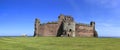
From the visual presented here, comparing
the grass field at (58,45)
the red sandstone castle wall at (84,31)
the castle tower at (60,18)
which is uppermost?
the castle tower at (60,18)

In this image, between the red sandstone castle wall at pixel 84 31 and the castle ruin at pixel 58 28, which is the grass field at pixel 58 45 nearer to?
the castle ruin at pixel 58 28

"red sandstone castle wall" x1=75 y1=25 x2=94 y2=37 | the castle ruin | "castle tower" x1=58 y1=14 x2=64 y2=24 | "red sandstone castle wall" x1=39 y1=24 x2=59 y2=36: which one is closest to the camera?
Answer: the castle ruin

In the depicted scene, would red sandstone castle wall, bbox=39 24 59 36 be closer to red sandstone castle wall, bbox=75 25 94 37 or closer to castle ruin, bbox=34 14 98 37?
castle ruin, bbox=34 14 98 37

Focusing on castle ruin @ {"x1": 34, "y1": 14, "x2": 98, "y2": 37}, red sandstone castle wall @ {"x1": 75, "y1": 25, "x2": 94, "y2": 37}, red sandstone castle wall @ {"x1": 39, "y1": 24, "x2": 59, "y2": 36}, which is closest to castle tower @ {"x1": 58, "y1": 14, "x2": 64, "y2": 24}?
castle ruin @ {"x1": 34, "y1": 14, "x2": 98, "y2": 37}

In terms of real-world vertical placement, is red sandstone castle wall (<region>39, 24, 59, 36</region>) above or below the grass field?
above

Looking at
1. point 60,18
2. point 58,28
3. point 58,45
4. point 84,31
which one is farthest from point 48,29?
point 58,45

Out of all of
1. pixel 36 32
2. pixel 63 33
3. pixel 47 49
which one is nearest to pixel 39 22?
pixel 36 32

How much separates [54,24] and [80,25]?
11241mm

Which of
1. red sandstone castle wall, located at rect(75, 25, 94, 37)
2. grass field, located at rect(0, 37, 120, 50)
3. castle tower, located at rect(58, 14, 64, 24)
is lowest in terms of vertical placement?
grass field, located at rect(0, 37, 120, 50)

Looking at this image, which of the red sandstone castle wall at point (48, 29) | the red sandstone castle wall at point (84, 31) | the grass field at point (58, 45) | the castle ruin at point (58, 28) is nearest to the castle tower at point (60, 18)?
the castle ruin at point (58, 28)

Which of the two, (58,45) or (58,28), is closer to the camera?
(58,45)

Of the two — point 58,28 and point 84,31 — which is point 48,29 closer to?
point 58,28

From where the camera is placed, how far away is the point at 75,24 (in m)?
95.0

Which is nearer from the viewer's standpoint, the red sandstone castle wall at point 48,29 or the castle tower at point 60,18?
the red sandstone castle wall at point 48,29
